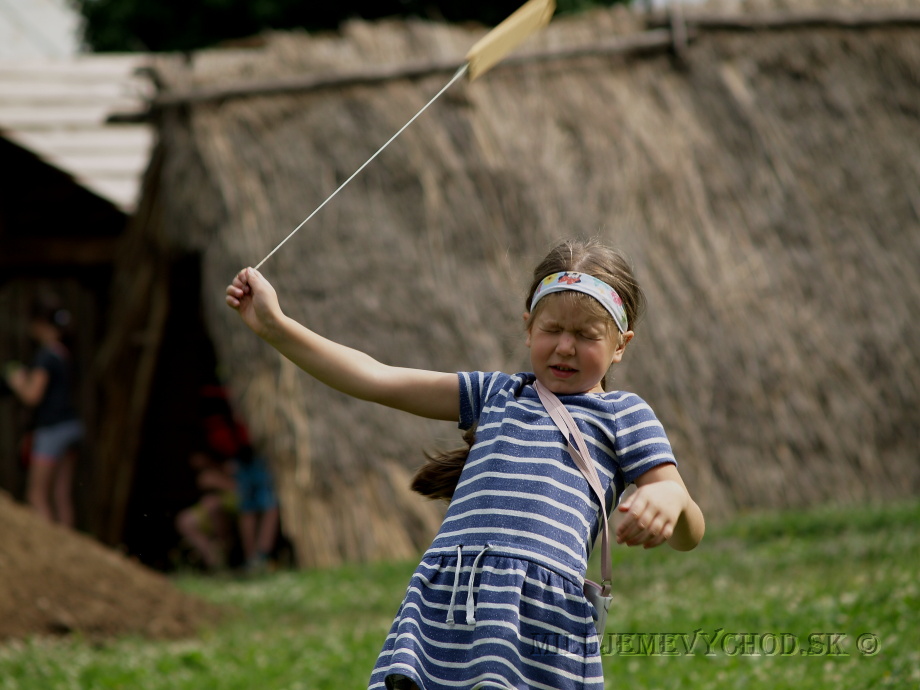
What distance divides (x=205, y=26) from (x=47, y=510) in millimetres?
9803

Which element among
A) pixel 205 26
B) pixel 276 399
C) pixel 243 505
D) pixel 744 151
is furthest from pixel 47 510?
pixel 205 26

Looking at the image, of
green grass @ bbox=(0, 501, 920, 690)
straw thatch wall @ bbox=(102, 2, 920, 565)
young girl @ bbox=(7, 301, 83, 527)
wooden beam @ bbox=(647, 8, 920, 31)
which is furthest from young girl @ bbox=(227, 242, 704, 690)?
young girl @ bbox=(7, 301, 83, 527)

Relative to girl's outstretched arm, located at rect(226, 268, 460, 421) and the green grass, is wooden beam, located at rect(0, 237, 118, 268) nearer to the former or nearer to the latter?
the green grass

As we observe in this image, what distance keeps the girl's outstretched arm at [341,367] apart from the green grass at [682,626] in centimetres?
145

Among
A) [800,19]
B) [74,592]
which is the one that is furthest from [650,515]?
[800,19]

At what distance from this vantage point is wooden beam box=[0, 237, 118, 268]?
36.6ft

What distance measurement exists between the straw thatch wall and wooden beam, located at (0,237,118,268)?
242 centimetres

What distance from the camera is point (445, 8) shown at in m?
16.8

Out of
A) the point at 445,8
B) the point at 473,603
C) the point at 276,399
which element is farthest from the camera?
the point at 445,8

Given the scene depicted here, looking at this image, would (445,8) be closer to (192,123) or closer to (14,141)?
(14,141)

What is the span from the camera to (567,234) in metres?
7.79

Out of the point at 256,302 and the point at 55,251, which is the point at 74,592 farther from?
the point at 55,251

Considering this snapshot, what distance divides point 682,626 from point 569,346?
2.54 m

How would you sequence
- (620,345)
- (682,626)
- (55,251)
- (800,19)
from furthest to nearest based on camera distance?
(55,251) < (800,19) < (682,626) < (620,345)
